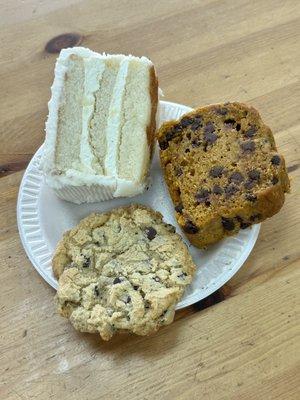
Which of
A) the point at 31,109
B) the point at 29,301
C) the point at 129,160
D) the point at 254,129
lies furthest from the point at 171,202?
the point at 31,109

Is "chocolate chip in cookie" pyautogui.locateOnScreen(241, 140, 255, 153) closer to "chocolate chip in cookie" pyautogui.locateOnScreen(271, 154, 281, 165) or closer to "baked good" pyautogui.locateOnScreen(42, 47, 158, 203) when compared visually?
"chocolate chip in cookie" pyautogui.locateOnScreen(271, 154, 281, 165)

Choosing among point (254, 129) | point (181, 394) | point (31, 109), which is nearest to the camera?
point (181, 394)

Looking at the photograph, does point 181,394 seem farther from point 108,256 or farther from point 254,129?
point 254,129

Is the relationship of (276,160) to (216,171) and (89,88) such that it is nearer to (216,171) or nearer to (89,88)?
(216,171)

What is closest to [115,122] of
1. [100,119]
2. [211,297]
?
[100,119]

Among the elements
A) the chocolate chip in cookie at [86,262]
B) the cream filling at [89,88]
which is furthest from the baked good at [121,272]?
the cream filling at [89,88]

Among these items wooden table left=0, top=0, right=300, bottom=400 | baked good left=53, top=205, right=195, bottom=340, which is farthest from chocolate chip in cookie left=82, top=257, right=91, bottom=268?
wooden table left=0, top=0, right=300, bottom=400
